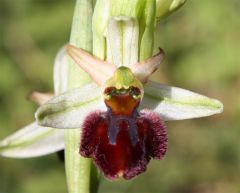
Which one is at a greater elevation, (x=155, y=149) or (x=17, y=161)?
(x=155, y=149)

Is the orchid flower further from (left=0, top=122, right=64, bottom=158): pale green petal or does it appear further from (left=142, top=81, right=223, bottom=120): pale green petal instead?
(left=0, top=122, right=64, bottom=158): pale green petal

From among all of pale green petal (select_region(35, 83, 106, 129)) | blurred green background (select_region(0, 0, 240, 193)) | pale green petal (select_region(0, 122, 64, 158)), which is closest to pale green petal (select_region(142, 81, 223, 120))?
pale green petal (select_region(35, 83, 106, 129))

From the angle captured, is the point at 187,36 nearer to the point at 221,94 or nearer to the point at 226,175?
the point at 221,94

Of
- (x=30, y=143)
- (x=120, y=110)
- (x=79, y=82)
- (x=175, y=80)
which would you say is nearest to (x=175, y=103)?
(x=120, y=110)

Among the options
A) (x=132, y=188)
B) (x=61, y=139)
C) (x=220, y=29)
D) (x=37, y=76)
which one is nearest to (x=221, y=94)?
(x=220, y=29)

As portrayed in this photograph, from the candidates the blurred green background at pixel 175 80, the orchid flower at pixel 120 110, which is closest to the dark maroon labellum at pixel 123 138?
the orchid flower at pixel 120 110

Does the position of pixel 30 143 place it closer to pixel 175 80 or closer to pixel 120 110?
pixel 120 110

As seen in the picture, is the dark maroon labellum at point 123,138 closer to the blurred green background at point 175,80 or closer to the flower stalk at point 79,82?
the flower stalk at point 79,82
